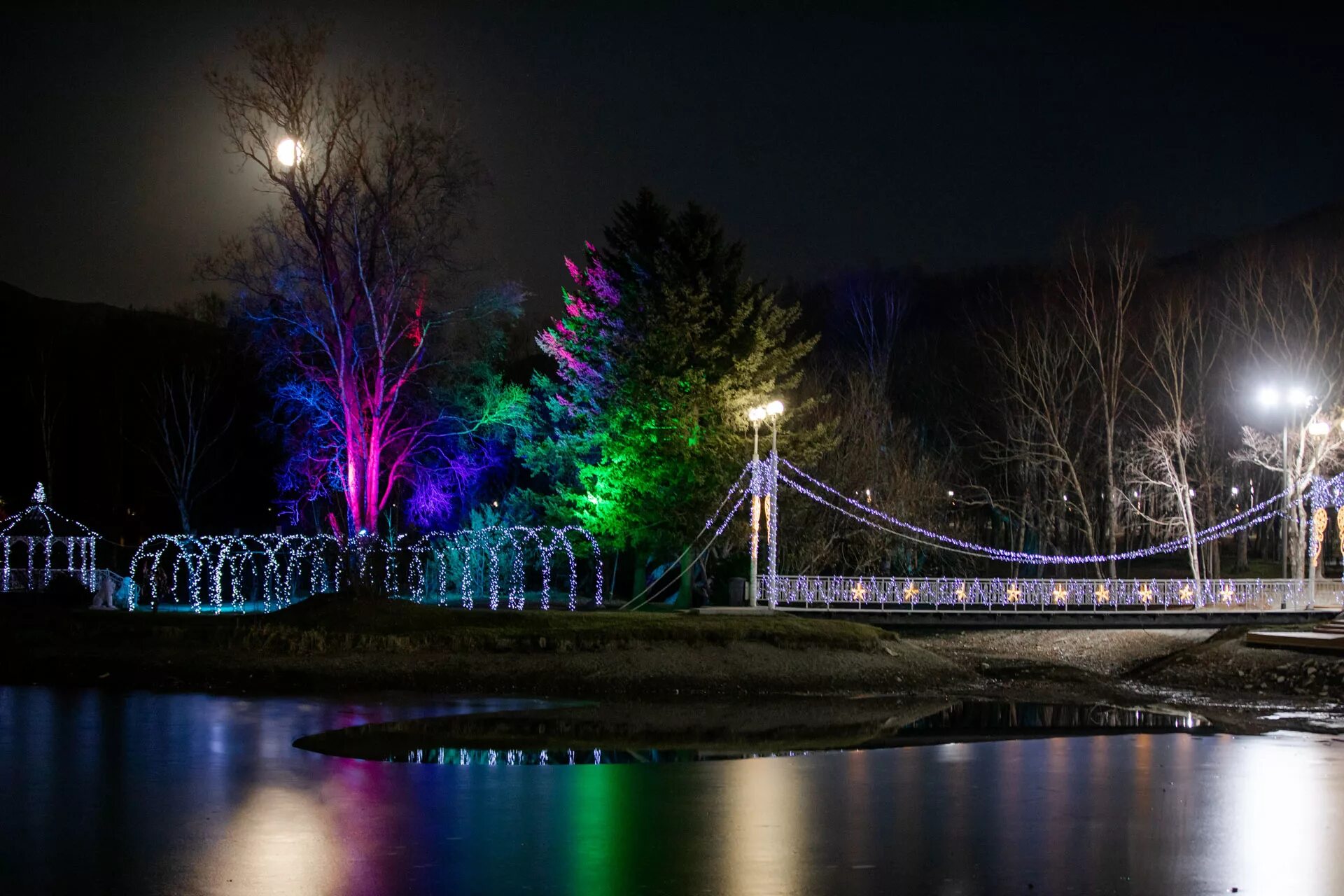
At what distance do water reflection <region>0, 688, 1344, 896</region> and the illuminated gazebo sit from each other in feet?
67.0

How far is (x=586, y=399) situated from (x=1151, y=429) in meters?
25.2

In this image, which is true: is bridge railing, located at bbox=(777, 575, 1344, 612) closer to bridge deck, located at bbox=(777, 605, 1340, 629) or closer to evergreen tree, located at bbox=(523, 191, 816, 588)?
bridge deck, located at bbox=(777, 605, 1340, 629)

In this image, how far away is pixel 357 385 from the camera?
40.8 metres

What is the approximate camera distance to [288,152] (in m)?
37.1

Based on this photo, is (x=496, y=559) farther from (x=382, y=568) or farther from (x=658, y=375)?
(x=658, y=375)

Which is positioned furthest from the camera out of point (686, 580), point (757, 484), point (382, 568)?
point (382, 568)

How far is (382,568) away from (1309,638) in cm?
2494

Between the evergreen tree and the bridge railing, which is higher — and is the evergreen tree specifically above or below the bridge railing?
above

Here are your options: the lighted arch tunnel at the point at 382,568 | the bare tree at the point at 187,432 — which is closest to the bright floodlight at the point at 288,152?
the lighted arch tunnel at the point at 382,568

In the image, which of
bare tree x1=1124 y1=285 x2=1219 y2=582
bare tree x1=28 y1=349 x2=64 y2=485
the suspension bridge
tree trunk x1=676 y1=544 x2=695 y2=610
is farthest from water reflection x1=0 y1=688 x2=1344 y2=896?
bare tree x1=28 y1=349 x2=64 y2=485

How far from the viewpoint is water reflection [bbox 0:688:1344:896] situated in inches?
392

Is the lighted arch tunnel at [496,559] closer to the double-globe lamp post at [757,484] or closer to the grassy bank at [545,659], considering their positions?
the double-globe lamp post at [757,484]

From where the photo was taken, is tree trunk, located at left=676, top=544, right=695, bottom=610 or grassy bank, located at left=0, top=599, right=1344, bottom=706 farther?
tree trunk, located at left=676, top=544, right=695, bottom=610

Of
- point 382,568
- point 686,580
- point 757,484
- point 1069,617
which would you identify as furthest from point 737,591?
point 382,568
